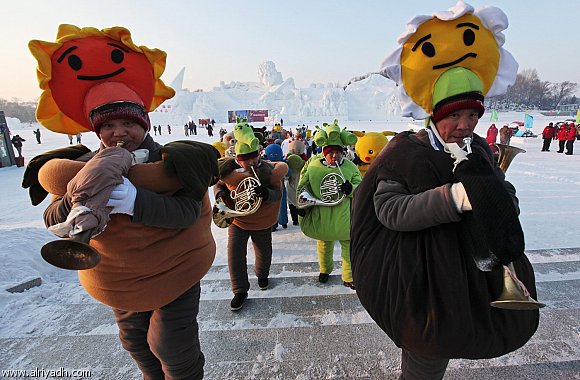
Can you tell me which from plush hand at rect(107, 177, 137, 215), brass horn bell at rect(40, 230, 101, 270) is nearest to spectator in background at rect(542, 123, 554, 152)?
plush hand at rect(107, 177, 137, 215)

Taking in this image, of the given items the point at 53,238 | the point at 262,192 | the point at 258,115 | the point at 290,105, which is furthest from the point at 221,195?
Result: the point at 290,105

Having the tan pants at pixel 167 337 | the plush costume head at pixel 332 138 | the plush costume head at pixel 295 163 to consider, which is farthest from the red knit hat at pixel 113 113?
the plush costume head at pixel 295 163

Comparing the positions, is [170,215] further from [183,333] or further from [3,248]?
[3,248]

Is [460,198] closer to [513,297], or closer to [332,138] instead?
[513,297]

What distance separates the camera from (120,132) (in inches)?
55.7

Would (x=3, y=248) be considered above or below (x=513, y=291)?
below

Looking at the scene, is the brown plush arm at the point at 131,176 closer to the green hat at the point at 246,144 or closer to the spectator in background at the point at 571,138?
the green hat at the point at 246,144

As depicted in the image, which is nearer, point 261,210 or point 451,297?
point 451,297

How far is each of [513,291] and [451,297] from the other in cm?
20

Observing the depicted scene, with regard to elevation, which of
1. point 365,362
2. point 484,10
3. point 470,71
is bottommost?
point 365,362

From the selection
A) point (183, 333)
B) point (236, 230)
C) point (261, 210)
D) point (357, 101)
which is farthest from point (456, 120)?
point (357, 101)

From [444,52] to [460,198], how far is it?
63cm

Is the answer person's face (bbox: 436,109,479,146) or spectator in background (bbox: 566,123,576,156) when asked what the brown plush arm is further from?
spectator in background (bbox: 566,123,576,156)

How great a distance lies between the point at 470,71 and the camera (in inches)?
50.0
